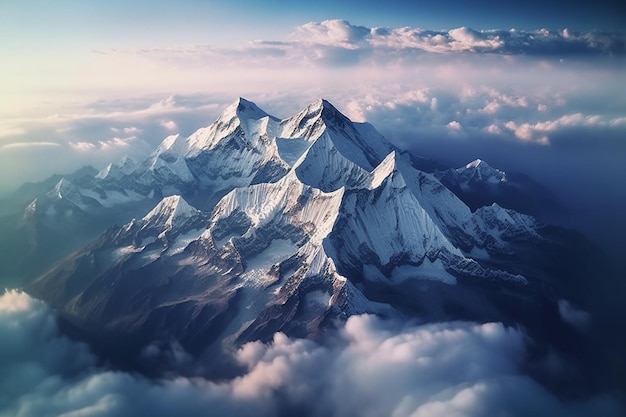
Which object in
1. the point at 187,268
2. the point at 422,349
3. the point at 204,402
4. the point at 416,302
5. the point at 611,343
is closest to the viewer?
the point at 204,402

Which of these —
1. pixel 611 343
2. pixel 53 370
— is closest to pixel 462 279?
pixel 611 343

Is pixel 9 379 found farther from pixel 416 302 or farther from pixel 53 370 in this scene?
pixel 416 302

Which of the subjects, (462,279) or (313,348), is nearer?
(313,348)

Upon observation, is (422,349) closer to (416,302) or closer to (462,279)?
(416,302)

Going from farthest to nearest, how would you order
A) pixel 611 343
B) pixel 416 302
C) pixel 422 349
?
pixel 416 302 → pixel 611 343 → pixel 422 349

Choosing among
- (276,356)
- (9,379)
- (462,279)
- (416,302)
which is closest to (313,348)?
(276,356)

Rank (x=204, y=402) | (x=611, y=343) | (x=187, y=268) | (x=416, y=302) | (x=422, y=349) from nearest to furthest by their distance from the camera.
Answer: (x=204, y=402) → (x=422, y=349) → (x=611, y=343) → (x=416, y=302) → (x=187, y=268)

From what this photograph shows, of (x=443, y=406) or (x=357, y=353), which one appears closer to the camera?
(x=443, y=406)

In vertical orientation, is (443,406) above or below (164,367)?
above

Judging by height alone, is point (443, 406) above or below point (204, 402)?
above
